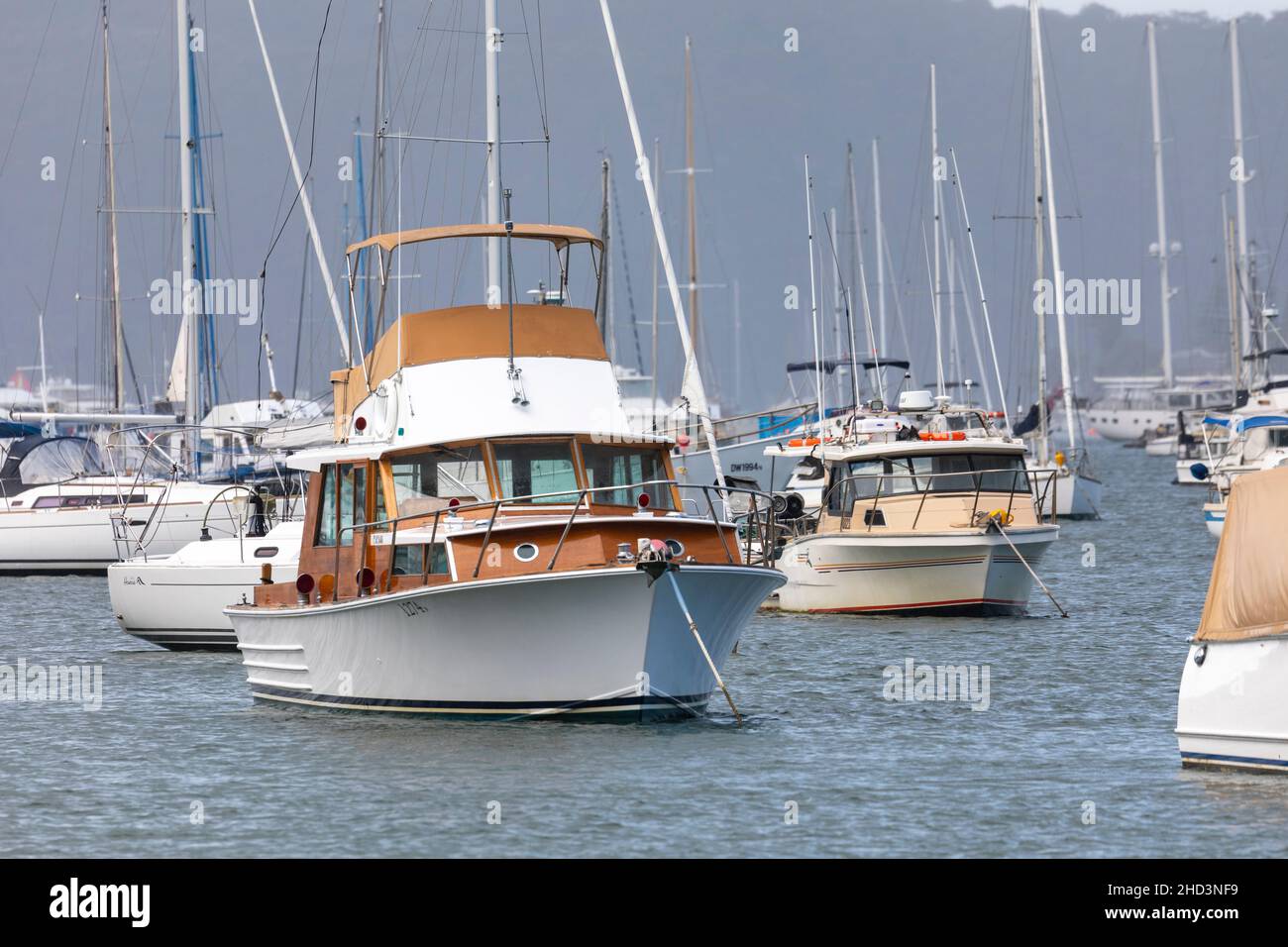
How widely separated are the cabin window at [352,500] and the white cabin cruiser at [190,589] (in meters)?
6.81

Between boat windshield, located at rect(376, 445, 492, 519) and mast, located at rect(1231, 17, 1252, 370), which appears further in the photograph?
mast, located at rect(1231, 17, 1252, 370)

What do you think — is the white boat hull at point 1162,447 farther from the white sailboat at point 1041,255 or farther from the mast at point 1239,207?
the white sailboat at point 1041,255

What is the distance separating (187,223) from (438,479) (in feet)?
85.6

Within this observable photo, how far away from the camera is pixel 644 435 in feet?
64.6

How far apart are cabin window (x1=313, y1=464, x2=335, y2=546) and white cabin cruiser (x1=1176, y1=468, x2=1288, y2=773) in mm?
9082

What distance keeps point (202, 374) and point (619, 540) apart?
1310 inches

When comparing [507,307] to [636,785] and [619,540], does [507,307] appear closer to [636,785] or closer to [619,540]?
[619,540]

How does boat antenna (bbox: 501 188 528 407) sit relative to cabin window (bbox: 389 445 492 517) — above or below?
above

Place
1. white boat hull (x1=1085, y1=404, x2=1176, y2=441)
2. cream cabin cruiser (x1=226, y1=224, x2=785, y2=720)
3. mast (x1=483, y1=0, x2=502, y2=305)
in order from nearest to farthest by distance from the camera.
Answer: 1. cream cabin cruiser (x1=226, y1=224, x2=785, y2=720)
2. mast (x1=483, y1=0, x2=502, y2=305)
3. white boat hull (x1=1085, y1=404, x2=1176, y2=441)

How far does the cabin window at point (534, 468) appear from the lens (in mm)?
19328

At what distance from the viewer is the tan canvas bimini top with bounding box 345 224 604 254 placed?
68.3ft
